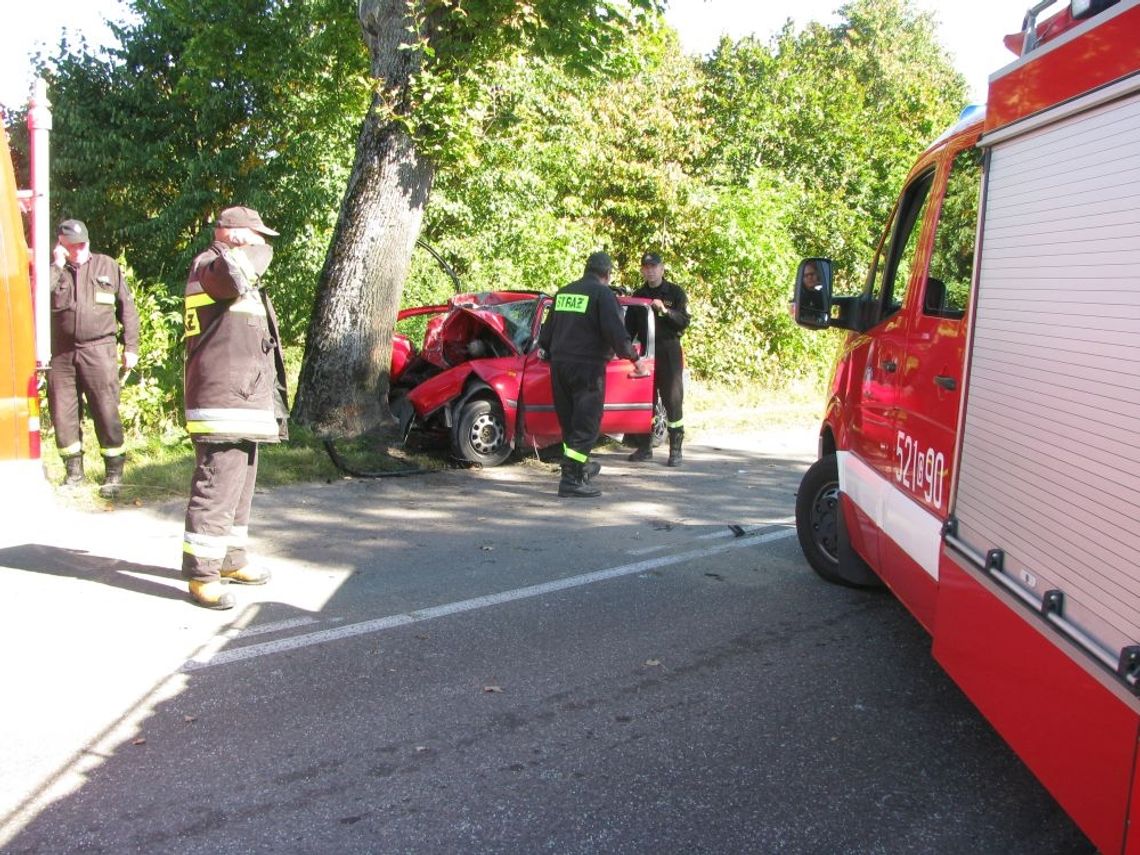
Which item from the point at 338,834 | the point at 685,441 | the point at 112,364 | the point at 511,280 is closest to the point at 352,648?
the point at 338,834

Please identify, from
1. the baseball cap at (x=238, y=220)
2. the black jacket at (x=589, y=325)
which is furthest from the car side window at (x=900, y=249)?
the black jacket at (x=589, y=325)

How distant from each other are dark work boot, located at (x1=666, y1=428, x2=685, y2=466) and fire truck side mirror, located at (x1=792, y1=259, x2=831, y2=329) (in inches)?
193

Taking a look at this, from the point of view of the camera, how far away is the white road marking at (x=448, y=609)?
4.63m

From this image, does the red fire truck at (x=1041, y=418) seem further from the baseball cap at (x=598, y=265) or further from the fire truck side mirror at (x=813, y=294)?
the baseball cap at (x=598, y=265)

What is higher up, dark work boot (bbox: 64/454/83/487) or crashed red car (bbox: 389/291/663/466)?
crashed red car (bbox: 389/291/663/466)

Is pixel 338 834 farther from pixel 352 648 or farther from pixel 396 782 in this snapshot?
pixel 352 648

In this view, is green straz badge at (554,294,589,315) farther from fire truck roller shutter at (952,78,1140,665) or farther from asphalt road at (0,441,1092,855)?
fire truck roller shutter at (952,78,1140,665)

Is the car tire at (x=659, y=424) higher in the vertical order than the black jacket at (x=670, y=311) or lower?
lower

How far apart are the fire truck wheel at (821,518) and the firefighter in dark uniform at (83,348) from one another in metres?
4.77

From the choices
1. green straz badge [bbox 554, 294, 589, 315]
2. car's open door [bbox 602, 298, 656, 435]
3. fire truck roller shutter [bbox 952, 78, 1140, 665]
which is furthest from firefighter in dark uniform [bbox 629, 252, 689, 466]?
fire truck roller shutter [bbox 952, 78, 1140, 665]

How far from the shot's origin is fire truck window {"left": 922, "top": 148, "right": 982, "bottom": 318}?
391 centimetres

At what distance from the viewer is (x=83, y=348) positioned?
295 inches

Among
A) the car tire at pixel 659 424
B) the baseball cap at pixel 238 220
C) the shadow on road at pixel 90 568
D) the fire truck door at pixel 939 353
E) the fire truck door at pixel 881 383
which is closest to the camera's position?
the fire truck door at pixel 939 353

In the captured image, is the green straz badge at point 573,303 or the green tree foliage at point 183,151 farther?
the green tree foliage at point 183,151
